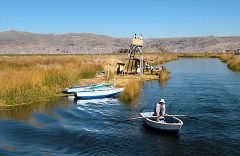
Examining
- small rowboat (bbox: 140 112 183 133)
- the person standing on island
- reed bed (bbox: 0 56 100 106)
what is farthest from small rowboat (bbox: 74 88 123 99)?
the person standing on island

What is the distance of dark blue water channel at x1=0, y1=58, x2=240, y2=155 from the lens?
17609 mm

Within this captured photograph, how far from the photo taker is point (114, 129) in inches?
846

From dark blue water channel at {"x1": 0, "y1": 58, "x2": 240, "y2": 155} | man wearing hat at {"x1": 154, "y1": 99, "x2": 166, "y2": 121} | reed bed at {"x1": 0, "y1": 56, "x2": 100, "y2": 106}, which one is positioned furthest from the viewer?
reed bed at {"x1": 0, "y1": 56, "x2": 100, "y2": 106}

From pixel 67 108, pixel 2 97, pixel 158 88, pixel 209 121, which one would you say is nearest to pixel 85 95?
pixel 67 108

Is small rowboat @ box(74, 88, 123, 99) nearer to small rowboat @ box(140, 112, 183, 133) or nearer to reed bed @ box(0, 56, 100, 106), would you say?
reed bed @ box(0, 56, 100, 106)

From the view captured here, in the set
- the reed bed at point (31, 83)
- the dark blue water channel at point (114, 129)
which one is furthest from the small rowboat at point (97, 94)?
the reed bed at point (31, 83)

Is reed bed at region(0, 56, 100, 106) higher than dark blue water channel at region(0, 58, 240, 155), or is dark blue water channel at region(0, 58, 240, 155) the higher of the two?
reed bed at region(0, 56, 100, 106)

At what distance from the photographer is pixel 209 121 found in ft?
76.1

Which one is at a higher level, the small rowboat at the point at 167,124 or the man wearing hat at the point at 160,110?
the man wearing hat at the point at 160,110

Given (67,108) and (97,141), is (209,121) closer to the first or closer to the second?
(97,141)

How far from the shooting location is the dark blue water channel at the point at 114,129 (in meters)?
17.6

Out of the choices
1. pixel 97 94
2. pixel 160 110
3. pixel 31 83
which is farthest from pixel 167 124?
pixel 31 83

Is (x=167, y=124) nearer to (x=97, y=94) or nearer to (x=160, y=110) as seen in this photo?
(x=160, y=110)

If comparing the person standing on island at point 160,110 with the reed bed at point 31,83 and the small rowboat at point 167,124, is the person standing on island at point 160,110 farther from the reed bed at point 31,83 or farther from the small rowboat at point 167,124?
the reed bed at point 31,83
